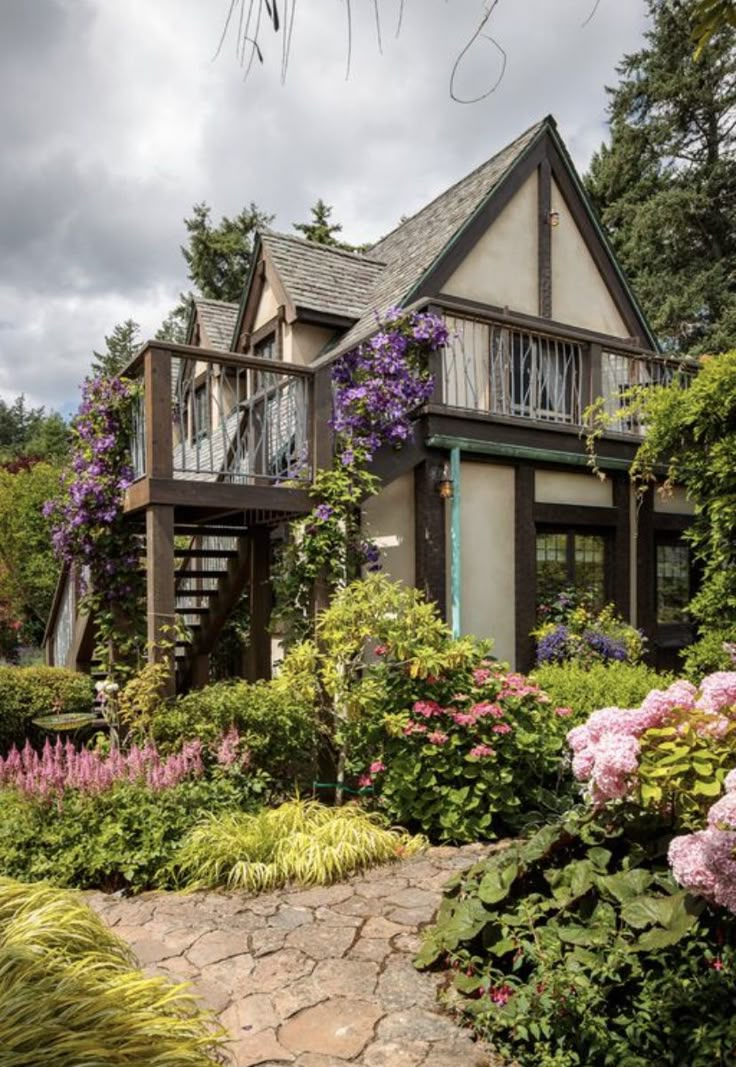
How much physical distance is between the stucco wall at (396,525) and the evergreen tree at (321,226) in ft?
52.1

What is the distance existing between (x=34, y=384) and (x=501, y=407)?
213ft

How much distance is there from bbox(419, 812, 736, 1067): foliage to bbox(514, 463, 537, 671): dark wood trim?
496 centimetres

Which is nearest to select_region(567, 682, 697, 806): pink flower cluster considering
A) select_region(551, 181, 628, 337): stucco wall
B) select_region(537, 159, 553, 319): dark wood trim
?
select_region(537, 159, 553, 319): dark wood trim

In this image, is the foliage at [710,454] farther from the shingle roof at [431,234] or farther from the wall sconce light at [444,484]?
the shingle roof at [431,234]

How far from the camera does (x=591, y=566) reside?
899 cm

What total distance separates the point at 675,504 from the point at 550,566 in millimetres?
2480

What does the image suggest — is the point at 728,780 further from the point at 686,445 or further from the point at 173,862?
the point at 686,445

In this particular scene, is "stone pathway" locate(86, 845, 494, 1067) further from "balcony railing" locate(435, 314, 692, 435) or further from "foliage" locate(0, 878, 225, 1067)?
"balcony railing" locate(435, 314, 692, 435)

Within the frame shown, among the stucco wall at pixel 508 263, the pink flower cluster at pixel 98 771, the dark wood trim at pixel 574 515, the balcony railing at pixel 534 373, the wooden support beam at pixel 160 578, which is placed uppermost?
the stucco wall at pixel 508 263

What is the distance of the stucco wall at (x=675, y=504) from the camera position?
9578mm

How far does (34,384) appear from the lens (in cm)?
6388

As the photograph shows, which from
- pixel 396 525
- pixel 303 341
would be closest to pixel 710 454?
pixel 396 525

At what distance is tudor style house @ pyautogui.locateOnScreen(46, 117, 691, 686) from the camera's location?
6.33 metres

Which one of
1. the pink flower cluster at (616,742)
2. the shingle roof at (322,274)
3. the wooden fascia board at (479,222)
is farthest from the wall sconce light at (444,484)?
the pink flower cluster at (616,742)
